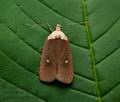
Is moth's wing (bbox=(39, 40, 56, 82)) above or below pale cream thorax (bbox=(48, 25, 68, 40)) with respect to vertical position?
below

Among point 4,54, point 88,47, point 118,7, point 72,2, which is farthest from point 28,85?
point 118,7

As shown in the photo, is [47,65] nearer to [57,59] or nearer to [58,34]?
[57,59]

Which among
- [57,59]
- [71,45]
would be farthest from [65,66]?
[71,45]

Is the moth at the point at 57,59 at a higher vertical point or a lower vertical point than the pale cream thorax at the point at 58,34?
lower

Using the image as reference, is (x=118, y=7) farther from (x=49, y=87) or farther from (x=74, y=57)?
(x=49, y=87)

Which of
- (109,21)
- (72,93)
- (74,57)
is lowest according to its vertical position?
(72,93)

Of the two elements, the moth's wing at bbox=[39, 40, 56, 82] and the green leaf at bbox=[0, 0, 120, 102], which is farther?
the moth's wing at bbox=[39, 40, 56, 82]
